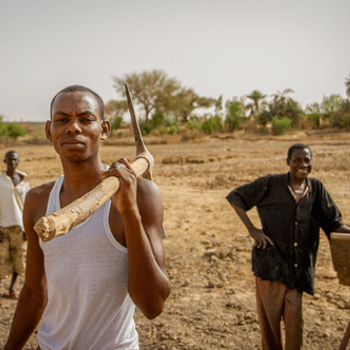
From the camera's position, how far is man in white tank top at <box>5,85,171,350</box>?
1198 millimetres

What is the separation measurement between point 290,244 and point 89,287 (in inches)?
75.5

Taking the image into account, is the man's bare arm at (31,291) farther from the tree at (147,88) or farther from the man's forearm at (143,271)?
the tree at (147,88)

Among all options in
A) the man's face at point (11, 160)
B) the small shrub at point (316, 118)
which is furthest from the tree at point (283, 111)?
the man's face at point (11, 160)

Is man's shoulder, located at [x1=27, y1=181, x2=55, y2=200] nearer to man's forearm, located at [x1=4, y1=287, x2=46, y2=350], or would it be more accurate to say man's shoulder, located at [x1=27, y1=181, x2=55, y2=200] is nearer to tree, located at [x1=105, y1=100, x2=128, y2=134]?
man's forearm, located at [x1=4, y1=287, x2=46, y2=350]

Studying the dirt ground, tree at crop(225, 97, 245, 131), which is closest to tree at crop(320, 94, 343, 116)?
tree at crop(225, 97, 245, 131)

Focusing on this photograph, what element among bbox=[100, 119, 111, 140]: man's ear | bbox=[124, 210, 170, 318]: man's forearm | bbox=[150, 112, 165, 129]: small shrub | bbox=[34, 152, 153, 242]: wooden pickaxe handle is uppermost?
bbox=[150, 112, 165, 129]: small shrub

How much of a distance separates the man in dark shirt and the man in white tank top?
1715mm

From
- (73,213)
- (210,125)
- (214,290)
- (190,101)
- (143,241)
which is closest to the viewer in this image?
(73,213)

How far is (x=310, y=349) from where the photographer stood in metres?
2.94

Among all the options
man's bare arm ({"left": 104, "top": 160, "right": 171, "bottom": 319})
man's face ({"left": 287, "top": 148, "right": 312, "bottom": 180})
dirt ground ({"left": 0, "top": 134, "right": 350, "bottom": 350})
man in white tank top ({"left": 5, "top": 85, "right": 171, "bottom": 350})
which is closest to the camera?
man's bare arm ({"left": 104, "top": 160, "right": 171, "bottom": 319})

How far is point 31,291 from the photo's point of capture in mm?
1445

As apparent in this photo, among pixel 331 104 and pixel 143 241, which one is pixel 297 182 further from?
pixel 331 104

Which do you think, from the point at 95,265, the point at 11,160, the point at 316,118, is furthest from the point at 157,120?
the point at 95,265

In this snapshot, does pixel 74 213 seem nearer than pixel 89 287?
Yes
